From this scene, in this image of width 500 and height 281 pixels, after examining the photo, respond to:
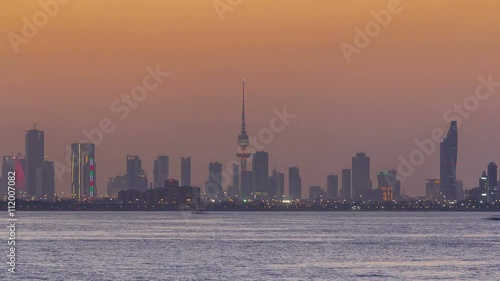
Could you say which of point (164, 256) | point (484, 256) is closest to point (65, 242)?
point (164, 256)

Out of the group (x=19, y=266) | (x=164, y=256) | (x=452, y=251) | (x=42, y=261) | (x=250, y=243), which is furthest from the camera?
(x=250, y=243)

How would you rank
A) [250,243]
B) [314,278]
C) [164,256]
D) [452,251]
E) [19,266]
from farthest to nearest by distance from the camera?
1. [250,243]
2. [452,251]
3. [164,256]
4. [19,266]
5. [314,278]

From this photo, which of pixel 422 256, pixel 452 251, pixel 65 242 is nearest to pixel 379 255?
pixel 422 256

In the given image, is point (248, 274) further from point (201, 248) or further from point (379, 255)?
point (201, 248)

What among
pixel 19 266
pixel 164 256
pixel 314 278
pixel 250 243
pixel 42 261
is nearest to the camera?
pixel 314 278

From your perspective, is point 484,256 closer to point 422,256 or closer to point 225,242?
point 422,256

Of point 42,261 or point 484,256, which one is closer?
point 42,261

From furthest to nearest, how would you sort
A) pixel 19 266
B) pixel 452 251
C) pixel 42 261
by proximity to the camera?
1. pixel 452 251
2. pixel 42 261
3. pixel 19 266

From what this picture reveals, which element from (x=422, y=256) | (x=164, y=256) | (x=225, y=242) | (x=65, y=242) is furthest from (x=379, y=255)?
(x=65, y=242)

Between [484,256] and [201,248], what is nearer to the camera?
[484,256]
